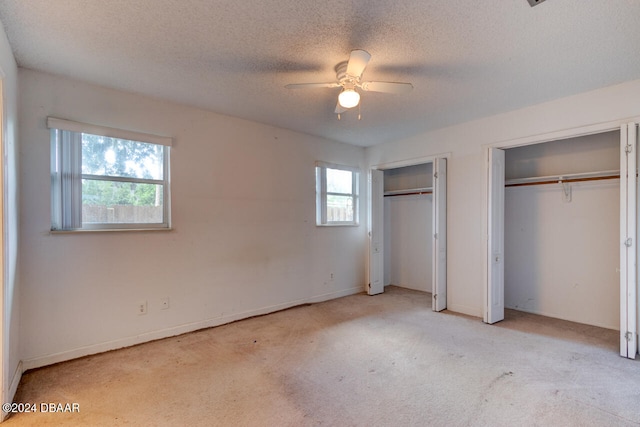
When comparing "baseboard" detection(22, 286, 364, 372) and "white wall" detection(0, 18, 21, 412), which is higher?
"white wall" detection(0, 18, 21, 412)

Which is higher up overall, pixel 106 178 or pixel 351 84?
pixel 351 84

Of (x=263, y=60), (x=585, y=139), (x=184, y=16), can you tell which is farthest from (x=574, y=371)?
(x=184, y=16)

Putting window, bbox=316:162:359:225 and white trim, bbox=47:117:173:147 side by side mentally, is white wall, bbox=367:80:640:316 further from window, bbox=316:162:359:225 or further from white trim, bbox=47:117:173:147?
white trim, bbox=47:117:173:147

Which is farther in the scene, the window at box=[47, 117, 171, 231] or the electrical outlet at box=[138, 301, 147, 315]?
the electrical outlet at box=[138, 301, 147, 315]

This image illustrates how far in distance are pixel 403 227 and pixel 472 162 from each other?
1.90 meters

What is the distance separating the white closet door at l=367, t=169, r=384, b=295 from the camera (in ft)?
16.2

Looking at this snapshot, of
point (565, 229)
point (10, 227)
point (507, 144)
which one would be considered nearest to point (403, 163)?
point (507, 144)

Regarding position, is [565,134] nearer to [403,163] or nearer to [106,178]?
[403,163]

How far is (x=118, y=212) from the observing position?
9.76 ft

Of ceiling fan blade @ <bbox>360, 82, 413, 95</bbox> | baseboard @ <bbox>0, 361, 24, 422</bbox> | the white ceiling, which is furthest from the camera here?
ceiling fan blade @ <bbox>360, 82, 413, 95</bbox>

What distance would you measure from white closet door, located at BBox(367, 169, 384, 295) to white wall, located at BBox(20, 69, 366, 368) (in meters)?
0.33

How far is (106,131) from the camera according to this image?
2.86 metres

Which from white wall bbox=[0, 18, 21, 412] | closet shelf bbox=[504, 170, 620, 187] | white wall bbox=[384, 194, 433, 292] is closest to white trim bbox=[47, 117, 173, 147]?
white wall bbox=[0, 18, 21, 412]

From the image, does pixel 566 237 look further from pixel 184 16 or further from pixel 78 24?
pixel 78 24
